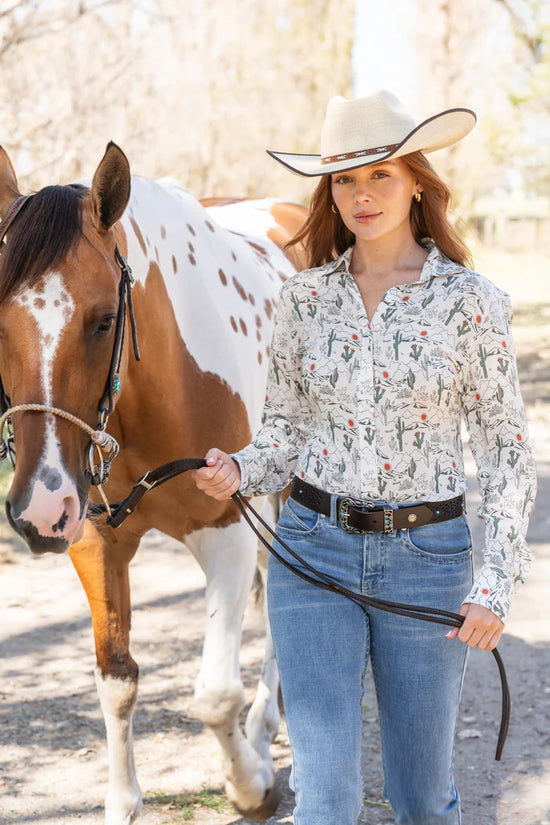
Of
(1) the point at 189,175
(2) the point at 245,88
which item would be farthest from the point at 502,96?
(1) the point at 189,175

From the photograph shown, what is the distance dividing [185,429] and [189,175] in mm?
10339

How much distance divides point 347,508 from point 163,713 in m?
2.15

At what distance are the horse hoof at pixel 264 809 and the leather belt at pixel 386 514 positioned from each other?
1.49 m

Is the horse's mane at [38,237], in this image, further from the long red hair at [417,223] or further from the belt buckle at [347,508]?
the belt buckle at [347,508]

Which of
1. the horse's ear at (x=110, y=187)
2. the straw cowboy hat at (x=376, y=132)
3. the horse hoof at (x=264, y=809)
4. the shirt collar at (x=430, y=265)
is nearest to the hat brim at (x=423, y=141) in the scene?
the straw cowboy hat at (x=376, y=132)

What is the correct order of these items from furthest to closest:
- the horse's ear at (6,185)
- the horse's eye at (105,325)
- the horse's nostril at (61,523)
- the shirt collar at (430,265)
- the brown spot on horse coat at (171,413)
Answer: the brown spot on horse coat at (171,413) < the horse's ear at (6,185) < the horse's eye at (105,325) < the shirt collar at (430,265) < the horse's nostril at (61,523)

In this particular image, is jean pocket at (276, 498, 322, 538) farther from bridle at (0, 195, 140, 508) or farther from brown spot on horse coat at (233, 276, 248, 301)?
brown spot on horse coat at (233, 276, 248, 301)

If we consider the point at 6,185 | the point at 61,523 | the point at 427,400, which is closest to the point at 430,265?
the point at 427,400

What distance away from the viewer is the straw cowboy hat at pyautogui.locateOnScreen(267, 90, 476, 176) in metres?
2.06

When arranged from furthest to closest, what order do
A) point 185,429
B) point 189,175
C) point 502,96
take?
point 502,96, point 189,175, point 185,429

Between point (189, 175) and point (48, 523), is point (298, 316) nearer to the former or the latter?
point (48, 523)

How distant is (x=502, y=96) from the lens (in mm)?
16594

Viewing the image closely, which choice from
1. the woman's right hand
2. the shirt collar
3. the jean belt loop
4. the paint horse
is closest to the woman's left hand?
the jean belt loop

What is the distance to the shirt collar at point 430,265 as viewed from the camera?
6.69 feet
